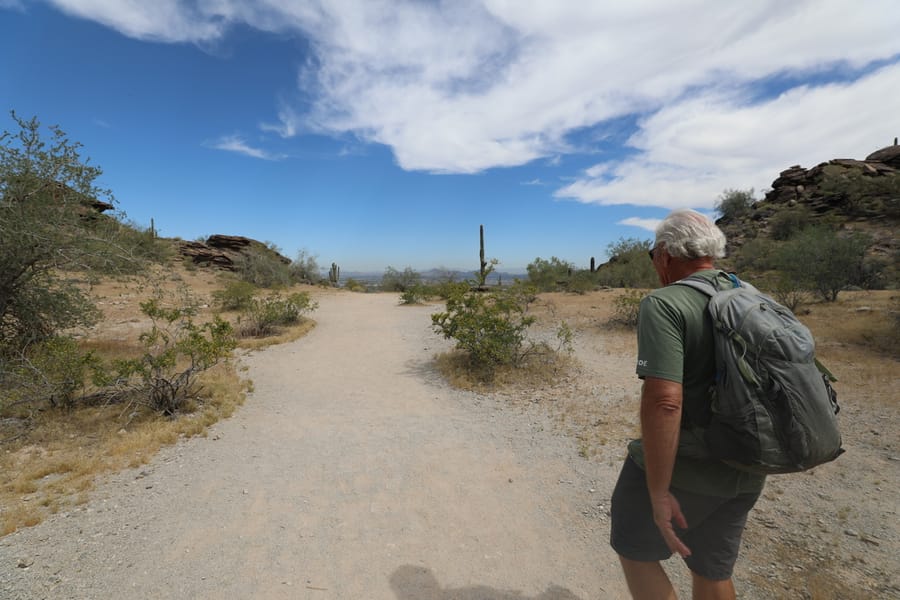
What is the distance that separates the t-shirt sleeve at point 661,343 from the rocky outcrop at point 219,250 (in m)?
26.5

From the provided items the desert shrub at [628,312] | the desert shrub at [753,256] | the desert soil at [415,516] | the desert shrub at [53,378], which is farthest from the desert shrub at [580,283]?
the desert shrub at [53,378]

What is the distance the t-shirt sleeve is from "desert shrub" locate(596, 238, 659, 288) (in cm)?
1763

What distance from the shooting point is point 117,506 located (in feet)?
9.73

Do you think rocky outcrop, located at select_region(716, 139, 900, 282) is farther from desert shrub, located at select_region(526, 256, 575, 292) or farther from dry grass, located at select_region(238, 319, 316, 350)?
dry grass, located at select_region(238, 319, 316, 350)

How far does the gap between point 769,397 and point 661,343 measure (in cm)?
32

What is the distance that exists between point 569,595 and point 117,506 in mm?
3246

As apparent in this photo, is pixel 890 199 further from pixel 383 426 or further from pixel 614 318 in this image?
pixel 383 426

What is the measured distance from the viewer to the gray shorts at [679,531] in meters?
1.49

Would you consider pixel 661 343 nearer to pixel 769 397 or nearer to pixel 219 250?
pixel 769 397

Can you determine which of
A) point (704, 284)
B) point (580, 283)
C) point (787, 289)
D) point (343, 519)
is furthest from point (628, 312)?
point (704, 284)

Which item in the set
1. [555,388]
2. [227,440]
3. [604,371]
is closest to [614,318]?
[604,371]

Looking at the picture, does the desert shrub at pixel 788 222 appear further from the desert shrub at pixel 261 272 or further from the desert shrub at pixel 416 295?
the desert shrub at pixel 261 272

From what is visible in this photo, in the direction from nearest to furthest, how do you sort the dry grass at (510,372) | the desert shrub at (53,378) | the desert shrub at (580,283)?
the desert shrub at (53,378), the dry grass at (510,372), the desert shrub at (580,283)

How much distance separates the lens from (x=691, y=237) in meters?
1.50
